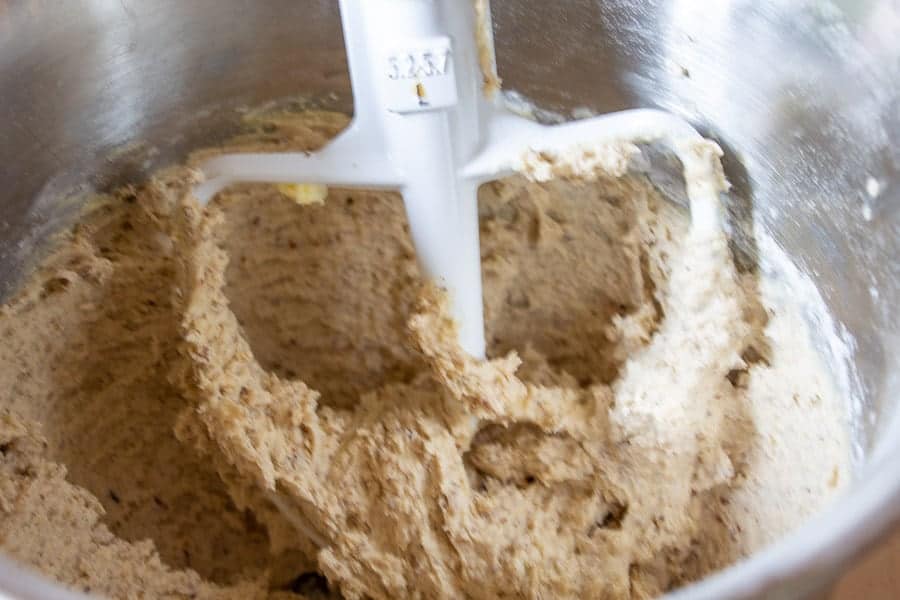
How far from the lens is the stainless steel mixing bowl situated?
65 centimetres

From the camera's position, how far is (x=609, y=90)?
0.84 metres

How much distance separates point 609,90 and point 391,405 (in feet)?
1.17

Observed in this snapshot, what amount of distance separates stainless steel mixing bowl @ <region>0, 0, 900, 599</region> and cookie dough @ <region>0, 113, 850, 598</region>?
0.05 metres

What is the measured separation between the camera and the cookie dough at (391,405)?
74 cm

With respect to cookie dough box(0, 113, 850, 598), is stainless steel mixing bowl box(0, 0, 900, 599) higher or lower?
higher

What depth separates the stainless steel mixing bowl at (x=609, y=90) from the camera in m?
0.65

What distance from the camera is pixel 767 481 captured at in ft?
2.39

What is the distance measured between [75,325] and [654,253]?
1.71 ft

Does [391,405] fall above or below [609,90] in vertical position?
below

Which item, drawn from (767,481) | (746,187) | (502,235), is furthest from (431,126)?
(767,481)

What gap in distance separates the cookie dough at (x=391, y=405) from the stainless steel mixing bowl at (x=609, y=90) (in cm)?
5

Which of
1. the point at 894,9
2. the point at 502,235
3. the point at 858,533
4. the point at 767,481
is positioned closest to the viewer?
the point at 858,533

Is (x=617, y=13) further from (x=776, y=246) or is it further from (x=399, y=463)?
(x=399, y=463)

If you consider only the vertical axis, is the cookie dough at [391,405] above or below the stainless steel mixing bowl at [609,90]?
below
